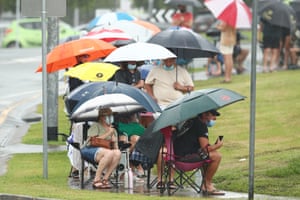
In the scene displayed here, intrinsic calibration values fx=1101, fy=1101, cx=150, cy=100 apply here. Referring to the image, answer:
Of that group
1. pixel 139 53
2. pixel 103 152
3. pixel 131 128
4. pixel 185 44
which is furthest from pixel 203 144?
pixel 185 44

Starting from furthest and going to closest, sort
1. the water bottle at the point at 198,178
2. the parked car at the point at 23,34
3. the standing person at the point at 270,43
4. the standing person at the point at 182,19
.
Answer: the parked car at the point at 23,34 < the standing person at the point at 270,43 < the standing person at the point at 182,19 < the water bottle at the point at 198,178

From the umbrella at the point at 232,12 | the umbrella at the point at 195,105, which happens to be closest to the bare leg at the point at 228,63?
the umbrella at the point at 232,12

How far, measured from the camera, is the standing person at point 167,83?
52.1 ft

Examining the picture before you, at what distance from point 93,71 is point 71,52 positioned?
80 cm

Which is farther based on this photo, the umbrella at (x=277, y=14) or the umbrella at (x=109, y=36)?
the umbrella at (x=277, y=14)

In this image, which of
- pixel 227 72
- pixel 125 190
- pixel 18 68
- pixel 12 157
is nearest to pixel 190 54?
pixel 12 157

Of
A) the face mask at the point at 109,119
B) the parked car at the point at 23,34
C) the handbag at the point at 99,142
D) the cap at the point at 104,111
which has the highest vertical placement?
the cap at the point at 104,111

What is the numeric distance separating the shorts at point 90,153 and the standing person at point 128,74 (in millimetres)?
2309

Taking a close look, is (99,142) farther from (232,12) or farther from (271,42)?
(271,42)

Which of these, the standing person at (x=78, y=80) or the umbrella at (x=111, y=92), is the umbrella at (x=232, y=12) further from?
the umbrella at (x=111, y=92)

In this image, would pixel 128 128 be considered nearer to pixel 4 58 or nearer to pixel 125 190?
pixel 125 190

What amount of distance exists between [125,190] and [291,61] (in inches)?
604

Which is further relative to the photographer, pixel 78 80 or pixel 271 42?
pixel 271 42

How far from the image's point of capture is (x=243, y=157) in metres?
15.6
